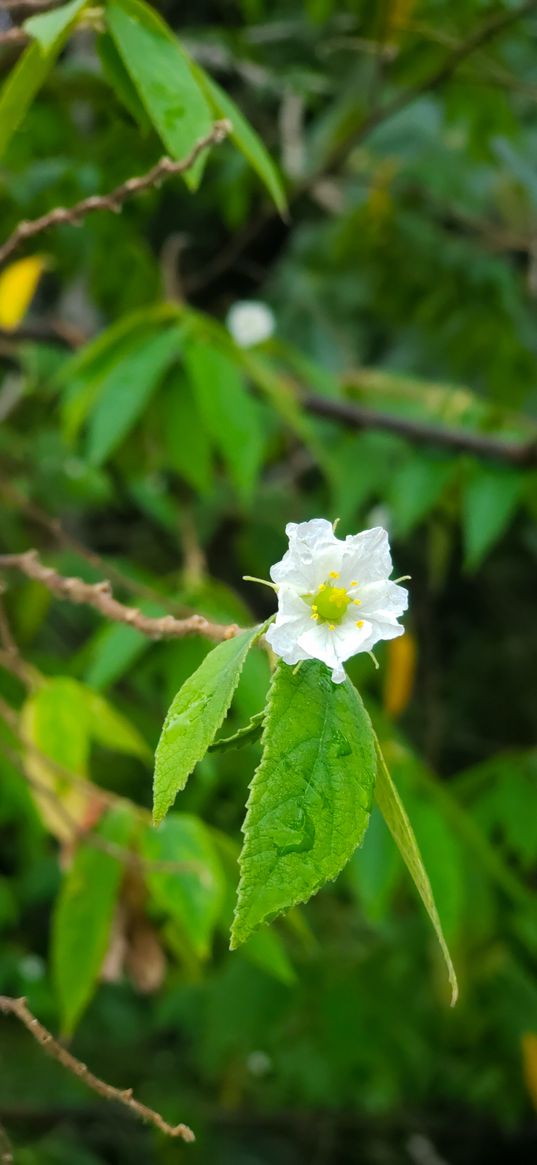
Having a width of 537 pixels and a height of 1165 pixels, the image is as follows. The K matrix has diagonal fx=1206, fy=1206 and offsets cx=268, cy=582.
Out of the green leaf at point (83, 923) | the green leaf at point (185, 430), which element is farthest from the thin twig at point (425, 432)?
the green leaf at point (83, 923)

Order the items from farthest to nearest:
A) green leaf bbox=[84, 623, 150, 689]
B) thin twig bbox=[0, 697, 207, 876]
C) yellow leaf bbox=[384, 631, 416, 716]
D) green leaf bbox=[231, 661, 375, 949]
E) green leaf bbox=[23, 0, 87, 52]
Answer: yellow leaf bbox=[384, 631, 416, 716]
green leaf bbox=[84, 623, 150, 689]
thin twig bbox=[0, 697, 207, 876]
green leaf bbox=[23, 0, 87, 52]
green leaf bbox=[231, 661, 375, 949]

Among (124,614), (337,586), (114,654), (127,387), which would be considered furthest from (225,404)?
(337,586)

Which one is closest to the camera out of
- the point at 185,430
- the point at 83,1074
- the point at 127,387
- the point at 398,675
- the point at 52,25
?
the point at 83,1074

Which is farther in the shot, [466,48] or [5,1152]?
[466,48]

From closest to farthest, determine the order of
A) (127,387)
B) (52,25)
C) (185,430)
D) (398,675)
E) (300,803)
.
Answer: (300,803) → (52,25) → (127,387) → (185,430) → (398,675)

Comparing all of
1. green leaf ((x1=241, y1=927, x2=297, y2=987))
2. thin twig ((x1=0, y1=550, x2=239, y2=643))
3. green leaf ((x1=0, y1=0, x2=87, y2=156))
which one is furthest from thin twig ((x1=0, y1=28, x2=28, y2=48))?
green leaf ((x1=241, y1=927, x2=297, y2=987))

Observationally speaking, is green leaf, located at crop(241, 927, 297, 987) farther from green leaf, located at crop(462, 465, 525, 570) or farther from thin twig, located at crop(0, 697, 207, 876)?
green leaf, located at crop(462, 465, 525, 570)

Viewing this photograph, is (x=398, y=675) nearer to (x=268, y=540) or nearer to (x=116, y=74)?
(x=268, y=540)

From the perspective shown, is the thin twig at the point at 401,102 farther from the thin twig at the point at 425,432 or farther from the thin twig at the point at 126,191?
the thin twig at the point at 126,191
